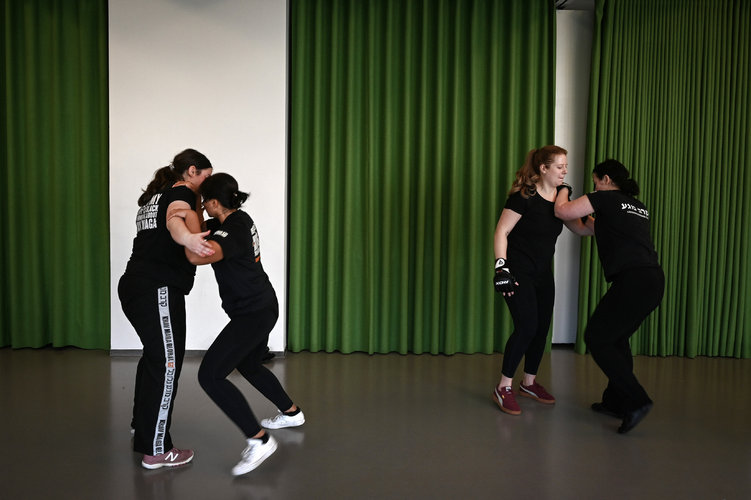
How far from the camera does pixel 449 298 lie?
4789 mm

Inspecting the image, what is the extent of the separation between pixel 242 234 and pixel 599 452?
2.02 metres

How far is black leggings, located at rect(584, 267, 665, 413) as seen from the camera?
310cm

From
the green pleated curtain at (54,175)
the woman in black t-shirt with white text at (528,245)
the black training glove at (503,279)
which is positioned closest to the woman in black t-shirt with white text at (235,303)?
the black training glove at (503,279)

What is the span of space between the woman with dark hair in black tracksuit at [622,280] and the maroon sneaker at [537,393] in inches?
17.8

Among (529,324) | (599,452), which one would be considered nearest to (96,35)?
(529,324)

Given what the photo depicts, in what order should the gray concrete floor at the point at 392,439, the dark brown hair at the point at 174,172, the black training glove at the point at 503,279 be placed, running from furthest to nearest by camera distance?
the black training glove at the point at 503,279 < the dark brown hair at the point at 174,172 < the gray concrete floor at the point at 392,439

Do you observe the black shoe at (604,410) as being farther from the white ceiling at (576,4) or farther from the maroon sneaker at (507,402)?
the white ceiling at (576,4)

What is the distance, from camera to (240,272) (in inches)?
103

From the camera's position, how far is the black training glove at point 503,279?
10.7ft

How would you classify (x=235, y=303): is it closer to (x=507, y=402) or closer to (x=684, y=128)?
(x=507, y=402)

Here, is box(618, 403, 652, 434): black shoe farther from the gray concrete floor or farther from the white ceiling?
the white ceiling

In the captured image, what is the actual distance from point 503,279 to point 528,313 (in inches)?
11.5

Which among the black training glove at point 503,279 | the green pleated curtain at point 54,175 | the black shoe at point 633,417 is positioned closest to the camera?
the black shoe at point 633,417

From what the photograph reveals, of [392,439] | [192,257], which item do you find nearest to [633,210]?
[392,439]
